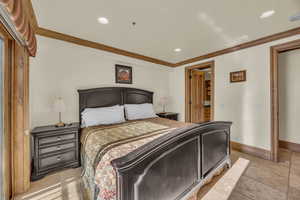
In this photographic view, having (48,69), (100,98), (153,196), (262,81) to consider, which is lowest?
(153,196)

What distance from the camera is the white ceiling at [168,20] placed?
1702 mm

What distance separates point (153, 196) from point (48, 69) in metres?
2.75

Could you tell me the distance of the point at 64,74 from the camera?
261 cm

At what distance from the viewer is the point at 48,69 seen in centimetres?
244

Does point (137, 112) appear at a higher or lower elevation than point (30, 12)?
lower

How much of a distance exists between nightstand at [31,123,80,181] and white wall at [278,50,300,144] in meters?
4.69

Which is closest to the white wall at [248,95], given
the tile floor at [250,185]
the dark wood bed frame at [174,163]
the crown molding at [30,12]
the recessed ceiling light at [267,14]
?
the tile floor at [250,185]

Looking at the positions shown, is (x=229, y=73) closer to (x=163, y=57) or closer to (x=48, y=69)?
(x=163, y=57)

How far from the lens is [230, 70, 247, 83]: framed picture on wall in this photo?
117 inches

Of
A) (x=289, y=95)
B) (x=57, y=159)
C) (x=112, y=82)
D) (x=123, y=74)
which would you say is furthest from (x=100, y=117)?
(x=289, y=95)

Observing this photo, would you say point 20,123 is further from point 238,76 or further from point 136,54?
point 238,76

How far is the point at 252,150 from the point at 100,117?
334 cm

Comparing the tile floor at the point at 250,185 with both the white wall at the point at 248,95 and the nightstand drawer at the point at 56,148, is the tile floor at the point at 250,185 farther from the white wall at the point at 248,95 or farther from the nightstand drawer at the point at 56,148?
the white wall at the point at 248,95

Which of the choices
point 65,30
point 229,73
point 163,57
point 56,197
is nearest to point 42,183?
point 56,197
